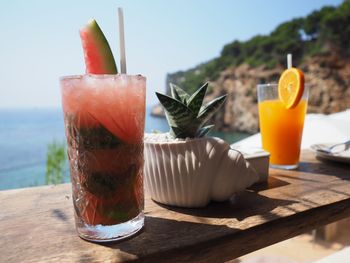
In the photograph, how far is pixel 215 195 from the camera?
2.24 feet

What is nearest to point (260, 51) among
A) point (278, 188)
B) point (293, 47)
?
point (293, 47)

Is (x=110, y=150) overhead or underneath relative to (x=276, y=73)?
underneath

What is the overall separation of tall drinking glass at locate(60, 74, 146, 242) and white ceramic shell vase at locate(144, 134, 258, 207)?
13 cm

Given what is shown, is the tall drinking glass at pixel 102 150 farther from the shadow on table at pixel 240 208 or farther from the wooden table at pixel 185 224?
the shadow on table at pixel 240 208

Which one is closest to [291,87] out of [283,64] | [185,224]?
[185,224]

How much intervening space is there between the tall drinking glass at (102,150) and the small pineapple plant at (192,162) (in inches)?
5.0

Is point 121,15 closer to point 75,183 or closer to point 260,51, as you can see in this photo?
point 75,183

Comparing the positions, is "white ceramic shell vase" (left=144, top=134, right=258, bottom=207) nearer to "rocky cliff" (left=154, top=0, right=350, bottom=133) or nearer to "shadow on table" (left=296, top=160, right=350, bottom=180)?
"shadow on table" (left=296, top=160, right=350, bottom=180)

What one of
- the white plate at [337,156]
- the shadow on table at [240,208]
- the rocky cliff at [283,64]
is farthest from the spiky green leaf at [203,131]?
the rocky cliff at [283,64]

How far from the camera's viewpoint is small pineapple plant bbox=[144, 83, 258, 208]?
2.12 ft

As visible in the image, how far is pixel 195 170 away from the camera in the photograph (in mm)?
645

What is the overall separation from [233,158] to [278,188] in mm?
236

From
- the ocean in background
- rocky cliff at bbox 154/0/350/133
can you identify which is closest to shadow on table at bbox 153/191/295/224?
the ocean in background

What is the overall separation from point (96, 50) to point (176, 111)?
0.22m
